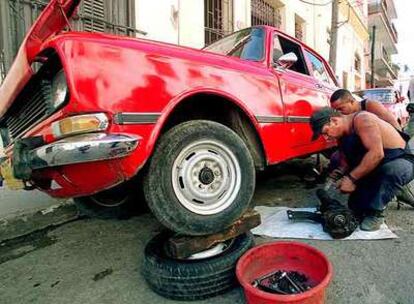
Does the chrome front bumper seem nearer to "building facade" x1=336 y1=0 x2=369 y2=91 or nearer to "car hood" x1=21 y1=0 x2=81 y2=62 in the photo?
"car hood" x1=21 y1=0 x2=81 y2=62

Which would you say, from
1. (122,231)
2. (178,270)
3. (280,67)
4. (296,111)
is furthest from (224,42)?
(178,270)

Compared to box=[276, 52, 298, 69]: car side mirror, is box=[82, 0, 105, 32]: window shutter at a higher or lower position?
higher

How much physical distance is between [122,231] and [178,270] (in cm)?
140

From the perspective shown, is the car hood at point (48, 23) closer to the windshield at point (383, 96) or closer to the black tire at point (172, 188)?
the black tire at point (172, 188)

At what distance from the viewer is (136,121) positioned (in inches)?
82.0

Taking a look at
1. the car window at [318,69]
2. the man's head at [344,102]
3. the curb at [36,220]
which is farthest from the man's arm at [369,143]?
Answer: the curb at [36,220]

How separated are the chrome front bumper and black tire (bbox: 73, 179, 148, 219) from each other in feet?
3.60

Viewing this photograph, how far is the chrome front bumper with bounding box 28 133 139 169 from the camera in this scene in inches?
75.7

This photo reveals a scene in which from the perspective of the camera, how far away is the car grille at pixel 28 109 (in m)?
2.24

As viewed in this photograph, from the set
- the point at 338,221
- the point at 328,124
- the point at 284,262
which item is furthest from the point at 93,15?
the point at 284,262

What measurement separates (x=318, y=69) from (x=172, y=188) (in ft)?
9.99

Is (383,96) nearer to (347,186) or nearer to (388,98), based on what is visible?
(388,98)

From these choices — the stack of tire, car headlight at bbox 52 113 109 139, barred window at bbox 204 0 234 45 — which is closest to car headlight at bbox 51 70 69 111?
car headlight at bbox 52 113 109 139

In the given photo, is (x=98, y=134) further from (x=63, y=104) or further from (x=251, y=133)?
(x=251, y=133)
